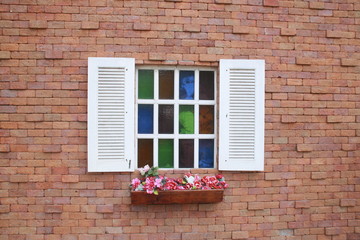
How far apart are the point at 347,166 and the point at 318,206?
0.65m

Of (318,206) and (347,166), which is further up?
(347,166)

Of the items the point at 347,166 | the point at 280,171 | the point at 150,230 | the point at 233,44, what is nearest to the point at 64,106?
the point at 150,230

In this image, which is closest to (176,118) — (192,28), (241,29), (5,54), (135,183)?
(135,183)

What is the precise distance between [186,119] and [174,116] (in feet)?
0.53

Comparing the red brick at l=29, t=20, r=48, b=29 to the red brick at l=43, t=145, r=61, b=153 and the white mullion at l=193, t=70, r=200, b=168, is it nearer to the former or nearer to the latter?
the red brick at l=43, t=145, r=61, b=153

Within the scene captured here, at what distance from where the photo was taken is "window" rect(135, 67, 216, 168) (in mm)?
3836

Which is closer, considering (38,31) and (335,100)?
(38,31)

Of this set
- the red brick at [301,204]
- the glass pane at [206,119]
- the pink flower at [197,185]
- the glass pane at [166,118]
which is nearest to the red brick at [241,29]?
the glass pane at [206,119]

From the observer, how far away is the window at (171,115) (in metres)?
3.66

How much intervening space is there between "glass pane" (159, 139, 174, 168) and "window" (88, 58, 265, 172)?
0.04ft

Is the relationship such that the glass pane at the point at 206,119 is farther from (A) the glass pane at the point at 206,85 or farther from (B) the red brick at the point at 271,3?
(B) the red brick at the point at 271,3

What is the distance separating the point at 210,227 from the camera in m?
3.82

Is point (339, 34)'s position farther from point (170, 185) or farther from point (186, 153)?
point (170, 185)

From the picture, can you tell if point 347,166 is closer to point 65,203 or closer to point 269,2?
point 269,2
